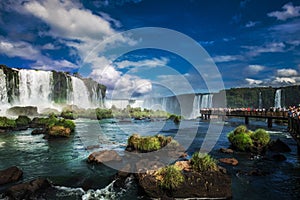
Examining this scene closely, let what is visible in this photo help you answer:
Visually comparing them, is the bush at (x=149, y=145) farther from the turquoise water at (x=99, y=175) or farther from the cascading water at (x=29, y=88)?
the cascading water at (x=29, y=88)

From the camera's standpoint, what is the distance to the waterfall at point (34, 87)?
59250 millimetres

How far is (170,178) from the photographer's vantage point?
375 inches

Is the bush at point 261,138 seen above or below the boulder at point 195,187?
above

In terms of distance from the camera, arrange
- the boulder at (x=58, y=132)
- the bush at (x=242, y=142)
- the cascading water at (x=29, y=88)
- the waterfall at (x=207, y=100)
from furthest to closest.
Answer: the waterfall at (x=207, y=100)
the cascading water at (x=29, y=88)
the boulder at (x=58, y=132)
the bush at (x=242, y=142)

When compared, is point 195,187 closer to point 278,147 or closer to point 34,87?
point 278,147

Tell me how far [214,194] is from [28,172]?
11.7 meters

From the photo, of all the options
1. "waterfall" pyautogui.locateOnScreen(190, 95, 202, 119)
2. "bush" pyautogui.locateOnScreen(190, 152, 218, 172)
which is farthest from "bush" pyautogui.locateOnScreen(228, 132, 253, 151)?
"waterfall" pyautogui.locateOnScreen(190, 95, 202, 119)

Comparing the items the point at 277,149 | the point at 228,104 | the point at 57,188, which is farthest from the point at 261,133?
the point at 228,104

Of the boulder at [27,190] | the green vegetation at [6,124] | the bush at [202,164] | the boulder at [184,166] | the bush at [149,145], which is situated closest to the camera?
the boulder at [27,190]

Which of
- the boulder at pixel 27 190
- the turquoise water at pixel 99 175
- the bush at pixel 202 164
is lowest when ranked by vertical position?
the turquoise water at pixel 99 175

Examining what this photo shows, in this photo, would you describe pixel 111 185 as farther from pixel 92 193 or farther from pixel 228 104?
pixel 228 104

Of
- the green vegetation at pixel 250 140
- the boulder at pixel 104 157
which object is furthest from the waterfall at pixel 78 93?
the green vegetation at pixel 250 140

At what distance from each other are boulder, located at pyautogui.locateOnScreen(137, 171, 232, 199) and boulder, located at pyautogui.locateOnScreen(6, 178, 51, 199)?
5222 mm

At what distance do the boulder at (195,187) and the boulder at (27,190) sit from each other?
5222 millimetres
